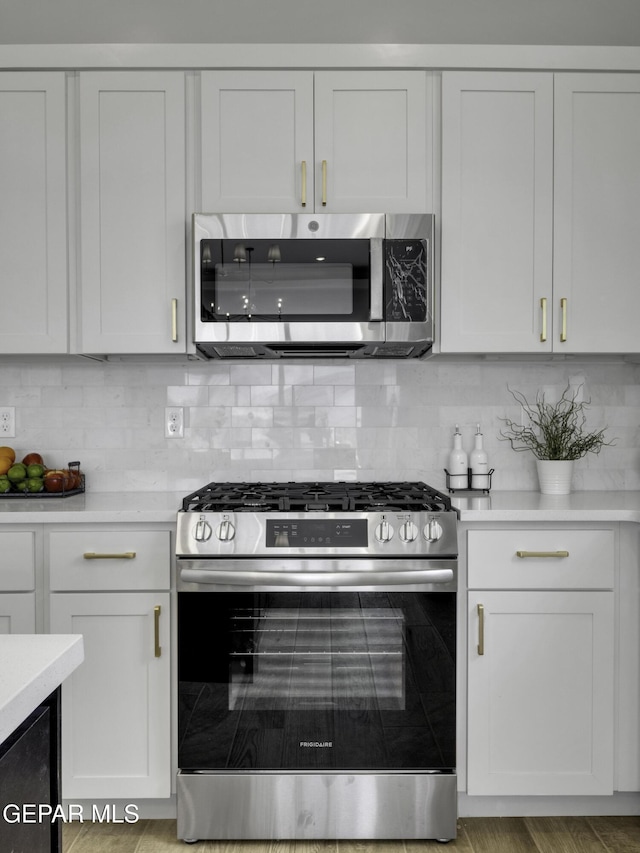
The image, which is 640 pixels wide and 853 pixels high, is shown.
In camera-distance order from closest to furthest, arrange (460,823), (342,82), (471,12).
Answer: (460,823)
(342,82)
(471,12)

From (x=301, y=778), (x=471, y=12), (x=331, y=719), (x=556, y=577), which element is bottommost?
(x=301, y=778)

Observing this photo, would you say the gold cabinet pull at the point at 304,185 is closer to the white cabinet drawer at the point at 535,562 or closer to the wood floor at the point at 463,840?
the white cabinet drawer at the point at 535,562

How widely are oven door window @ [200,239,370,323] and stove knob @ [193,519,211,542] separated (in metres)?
0.67

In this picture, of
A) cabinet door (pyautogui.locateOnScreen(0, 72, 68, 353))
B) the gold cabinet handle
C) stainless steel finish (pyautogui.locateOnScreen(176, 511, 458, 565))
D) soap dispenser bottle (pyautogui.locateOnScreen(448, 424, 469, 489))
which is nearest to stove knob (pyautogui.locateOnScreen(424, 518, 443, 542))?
stainless steel finish (pyautogui.locateOnScreen(176, 511, 458, 565))

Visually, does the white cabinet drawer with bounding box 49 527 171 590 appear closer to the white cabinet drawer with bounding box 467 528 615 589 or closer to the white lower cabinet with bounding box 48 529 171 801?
the white lower cabinet with bounding box 48 529 171 801

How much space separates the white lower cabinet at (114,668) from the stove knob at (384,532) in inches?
25.5

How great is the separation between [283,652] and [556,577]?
2.81 feet

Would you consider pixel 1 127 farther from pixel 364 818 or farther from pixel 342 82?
pixel 364 818

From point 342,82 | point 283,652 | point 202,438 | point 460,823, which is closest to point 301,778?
point 283,652

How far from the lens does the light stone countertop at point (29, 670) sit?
0.68 metres

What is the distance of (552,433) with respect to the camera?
2539 mm

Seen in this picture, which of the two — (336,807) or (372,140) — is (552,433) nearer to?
(372,140)

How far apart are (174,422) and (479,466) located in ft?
3.83

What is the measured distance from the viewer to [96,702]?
6.75ft
